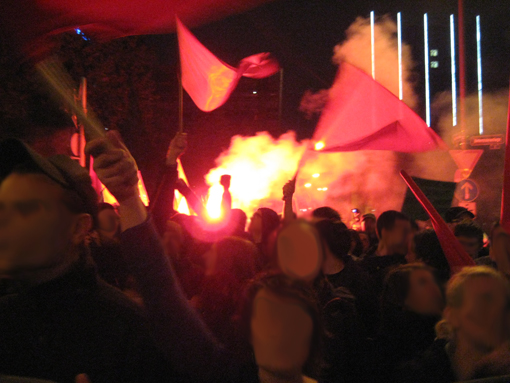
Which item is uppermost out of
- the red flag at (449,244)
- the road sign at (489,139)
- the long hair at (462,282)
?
the road sign at (489,139)

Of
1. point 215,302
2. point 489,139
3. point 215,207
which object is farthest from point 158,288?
point 489,139

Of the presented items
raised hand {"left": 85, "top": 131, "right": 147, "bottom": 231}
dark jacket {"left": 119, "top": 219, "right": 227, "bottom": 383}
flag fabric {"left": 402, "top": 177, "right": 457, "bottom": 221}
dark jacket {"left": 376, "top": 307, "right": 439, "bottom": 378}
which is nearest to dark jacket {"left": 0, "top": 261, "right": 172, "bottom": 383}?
dark jacket {"left": 119, "top": 219, "right": 227, "bottom": 383}

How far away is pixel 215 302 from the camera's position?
176cm

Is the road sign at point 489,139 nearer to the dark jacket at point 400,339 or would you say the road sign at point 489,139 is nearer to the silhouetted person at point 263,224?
the dark jacket at point 400,339

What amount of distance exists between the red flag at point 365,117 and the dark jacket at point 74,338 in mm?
3056

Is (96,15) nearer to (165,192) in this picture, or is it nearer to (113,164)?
(165,192)

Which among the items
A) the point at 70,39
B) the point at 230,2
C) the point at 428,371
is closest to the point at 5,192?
the point at 428,371

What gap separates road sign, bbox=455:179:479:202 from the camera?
4519 millimetres

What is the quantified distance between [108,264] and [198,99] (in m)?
3.38

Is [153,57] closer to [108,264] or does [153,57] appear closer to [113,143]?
[108,264]

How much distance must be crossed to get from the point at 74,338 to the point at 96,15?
1523 mm

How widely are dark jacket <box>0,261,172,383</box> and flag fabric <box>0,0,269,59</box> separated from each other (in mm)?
1082

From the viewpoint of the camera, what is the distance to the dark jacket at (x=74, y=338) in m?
1.29

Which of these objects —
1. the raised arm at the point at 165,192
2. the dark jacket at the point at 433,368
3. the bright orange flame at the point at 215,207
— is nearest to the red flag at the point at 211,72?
the bright orange flame at the point at 215,207
